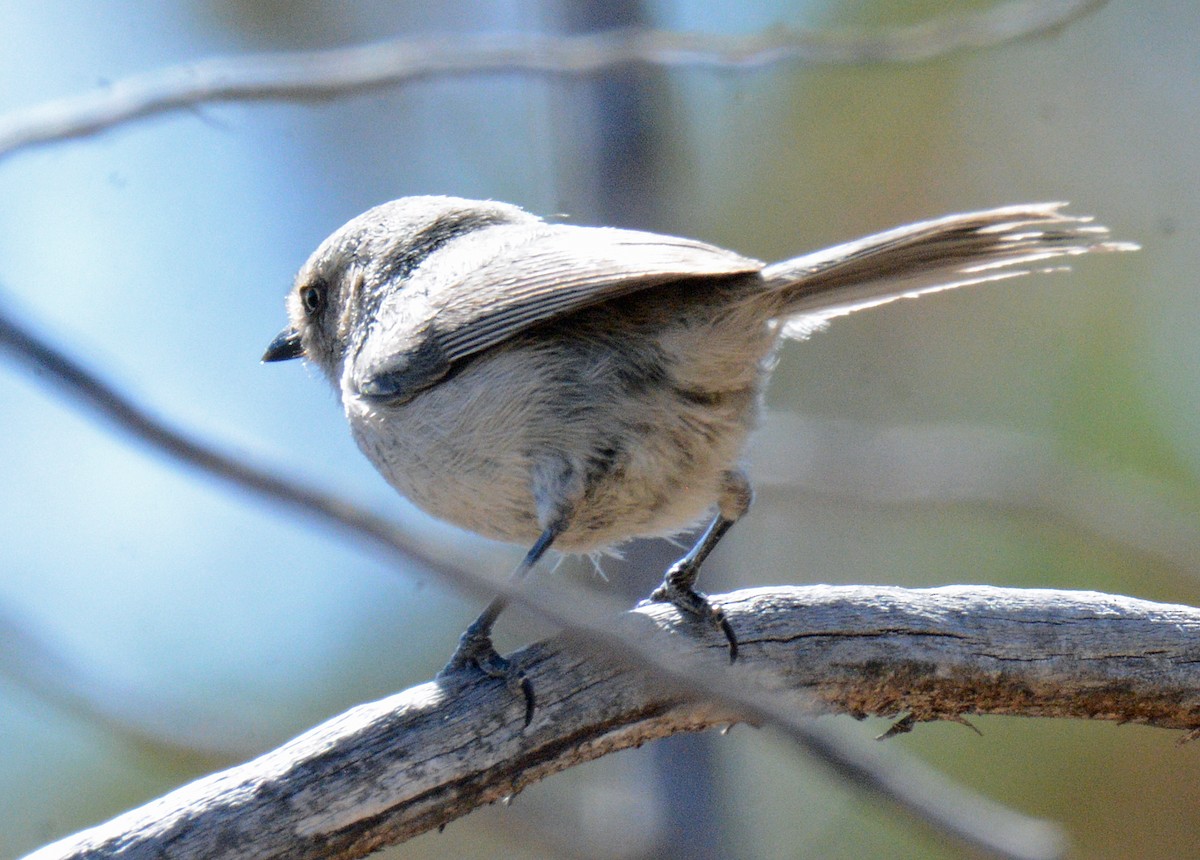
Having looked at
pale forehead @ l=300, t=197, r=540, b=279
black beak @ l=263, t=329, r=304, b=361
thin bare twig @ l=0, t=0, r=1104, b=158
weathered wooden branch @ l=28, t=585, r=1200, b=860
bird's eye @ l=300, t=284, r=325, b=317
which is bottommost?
weathered wooden branch @ l=28, t=585, r=1200, b=860

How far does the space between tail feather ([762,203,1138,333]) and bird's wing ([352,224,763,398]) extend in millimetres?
197

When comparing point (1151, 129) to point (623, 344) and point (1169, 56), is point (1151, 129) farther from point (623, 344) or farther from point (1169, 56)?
point (623, 344)

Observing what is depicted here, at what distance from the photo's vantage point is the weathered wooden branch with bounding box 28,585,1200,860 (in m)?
2.60

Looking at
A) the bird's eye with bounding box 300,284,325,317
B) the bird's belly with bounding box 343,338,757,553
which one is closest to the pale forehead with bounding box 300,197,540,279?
the bird's eye with bounding box 300,284,325,317

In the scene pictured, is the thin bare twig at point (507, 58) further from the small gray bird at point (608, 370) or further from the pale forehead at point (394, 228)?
the small gray bird at point (608, 370)

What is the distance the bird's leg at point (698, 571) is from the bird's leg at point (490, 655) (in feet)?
1.27

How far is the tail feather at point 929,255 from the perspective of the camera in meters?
3.40

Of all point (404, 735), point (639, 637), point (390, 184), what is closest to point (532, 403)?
point (639, 637)

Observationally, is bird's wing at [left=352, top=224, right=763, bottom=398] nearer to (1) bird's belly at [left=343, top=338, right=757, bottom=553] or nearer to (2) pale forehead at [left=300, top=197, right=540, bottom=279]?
(1) bird's belly at [left=343, top=338, right=757, bottom=553]

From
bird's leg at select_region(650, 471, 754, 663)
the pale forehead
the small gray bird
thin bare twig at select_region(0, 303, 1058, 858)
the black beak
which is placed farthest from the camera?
the black beak

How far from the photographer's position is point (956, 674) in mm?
2963

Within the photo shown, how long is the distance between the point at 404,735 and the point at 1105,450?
5.21 metres

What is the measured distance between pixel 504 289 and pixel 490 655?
105cm

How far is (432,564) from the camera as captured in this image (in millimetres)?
1096
